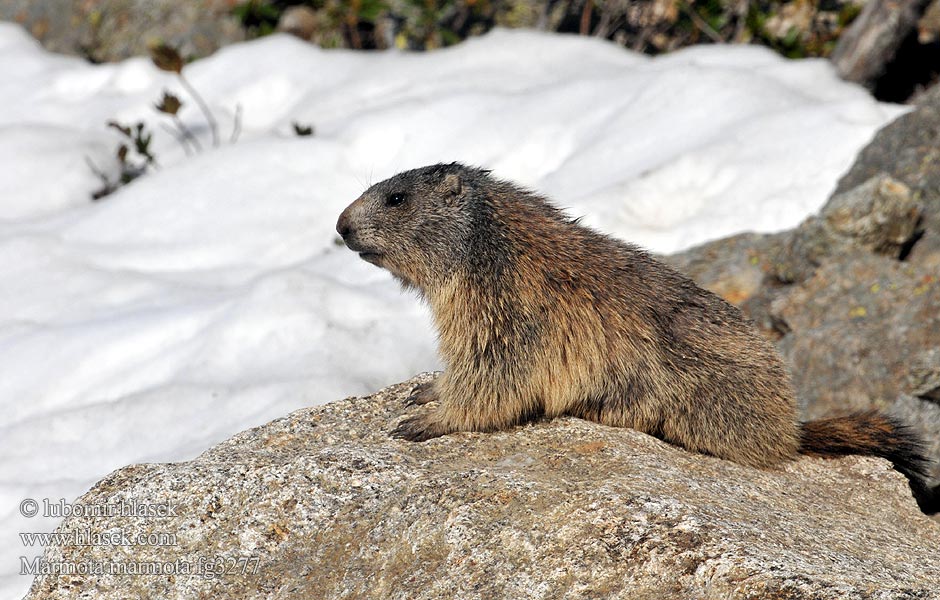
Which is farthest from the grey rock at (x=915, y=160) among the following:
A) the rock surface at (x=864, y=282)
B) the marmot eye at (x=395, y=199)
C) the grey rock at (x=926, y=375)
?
the marmot eye at (x=395, y=199)

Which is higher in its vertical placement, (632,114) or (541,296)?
(541,296)

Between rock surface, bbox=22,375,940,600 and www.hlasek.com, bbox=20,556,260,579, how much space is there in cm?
1

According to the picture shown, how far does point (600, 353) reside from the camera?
5566mm

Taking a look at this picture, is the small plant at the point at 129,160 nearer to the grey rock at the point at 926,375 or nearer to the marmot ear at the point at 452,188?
the marmot ear at the point at 452,188

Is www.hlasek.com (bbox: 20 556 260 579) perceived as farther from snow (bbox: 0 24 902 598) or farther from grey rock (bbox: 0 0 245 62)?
grey rock (bbox: 0 0 245 62)

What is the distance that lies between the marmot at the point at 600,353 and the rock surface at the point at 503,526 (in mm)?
193

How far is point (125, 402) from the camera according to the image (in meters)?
8.24

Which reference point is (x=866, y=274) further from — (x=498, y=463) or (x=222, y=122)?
(x=222, y=122)

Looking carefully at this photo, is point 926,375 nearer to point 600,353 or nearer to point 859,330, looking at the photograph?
point 859,330

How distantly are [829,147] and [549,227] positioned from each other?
19.2ft

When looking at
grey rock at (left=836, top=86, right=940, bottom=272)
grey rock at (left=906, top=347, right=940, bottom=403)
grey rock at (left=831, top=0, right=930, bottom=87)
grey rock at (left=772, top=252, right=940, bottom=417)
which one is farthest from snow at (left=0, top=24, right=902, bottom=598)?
grey rock at (left=906, top=347, right=940, bottom=403)

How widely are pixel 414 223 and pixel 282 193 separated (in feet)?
21.0

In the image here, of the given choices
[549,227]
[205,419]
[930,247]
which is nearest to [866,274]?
[930,247]

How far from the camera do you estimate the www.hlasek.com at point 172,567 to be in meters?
4.43
